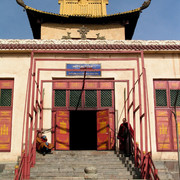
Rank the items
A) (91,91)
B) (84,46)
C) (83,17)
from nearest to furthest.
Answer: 1. (84,46)
2. (91,91)
3. (83,17)

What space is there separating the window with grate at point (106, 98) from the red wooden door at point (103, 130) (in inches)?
23.9

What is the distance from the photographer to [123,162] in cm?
1062

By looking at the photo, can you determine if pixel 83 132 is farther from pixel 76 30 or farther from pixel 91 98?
pixel 91 98

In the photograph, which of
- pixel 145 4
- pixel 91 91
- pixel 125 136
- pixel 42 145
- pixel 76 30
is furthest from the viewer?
pixel 76 30

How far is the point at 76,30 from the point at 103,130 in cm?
763

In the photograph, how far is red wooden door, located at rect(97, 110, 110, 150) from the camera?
1216cm

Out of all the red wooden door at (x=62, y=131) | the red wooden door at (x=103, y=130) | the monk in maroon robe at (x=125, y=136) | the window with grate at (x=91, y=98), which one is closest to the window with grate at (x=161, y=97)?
the monk in maroon robe at (x=125, y=136)

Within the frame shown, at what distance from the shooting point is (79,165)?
10203 millimetres

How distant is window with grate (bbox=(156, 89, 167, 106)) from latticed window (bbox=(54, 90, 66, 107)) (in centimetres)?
363

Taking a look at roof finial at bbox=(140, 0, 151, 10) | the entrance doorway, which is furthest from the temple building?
the entrance doorway

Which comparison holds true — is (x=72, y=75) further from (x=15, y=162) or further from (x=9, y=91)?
(x=15, y=162)

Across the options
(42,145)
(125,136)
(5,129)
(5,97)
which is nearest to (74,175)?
(42,145)

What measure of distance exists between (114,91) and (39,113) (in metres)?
3.06

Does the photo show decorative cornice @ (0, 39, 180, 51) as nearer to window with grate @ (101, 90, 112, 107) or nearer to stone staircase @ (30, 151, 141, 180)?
window with grate @ (101, 90, 112, 107)
